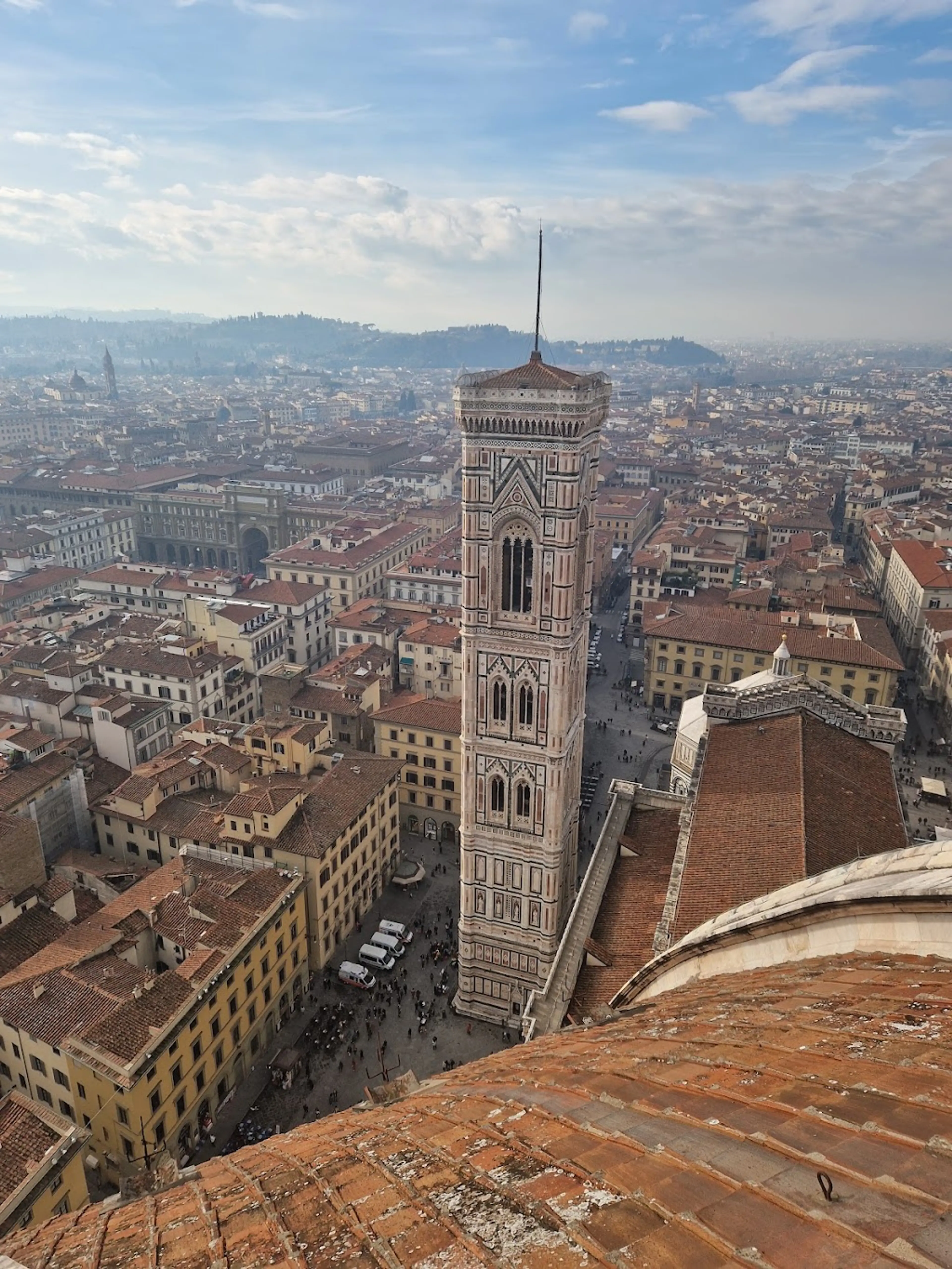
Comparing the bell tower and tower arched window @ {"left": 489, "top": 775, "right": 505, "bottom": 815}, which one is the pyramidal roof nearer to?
the bell tower

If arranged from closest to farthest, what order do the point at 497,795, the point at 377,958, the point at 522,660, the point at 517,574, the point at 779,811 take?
1. the point at 779,811
2. the point at 517,574
3. the point at 522,660
4. the point at 497,795
5. the point at 377,958

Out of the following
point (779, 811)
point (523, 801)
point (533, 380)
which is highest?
point (533, 380)

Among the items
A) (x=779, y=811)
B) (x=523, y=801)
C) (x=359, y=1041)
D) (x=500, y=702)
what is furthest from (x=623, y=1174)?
(x=359, y=1041)

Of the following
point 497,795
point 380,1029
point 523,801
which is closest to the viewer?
point 523,801

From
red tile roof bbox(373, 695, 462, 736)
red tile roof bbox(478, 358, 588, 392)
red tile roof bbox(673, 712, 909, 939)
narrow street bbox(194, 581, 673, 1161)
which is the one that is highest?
red tile roof bbox(478, 358, 588, 392)

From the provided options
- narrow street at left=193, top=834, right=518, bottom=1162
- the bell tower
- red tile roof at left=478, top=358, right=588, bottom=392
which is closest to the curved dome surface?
the bell tower

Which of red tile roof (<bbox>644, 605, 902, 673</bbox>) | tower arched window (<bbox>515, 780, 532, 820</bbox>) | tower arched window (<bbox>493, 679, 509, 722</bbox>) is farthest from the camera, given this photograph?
red tile roof (<bbox>644, 605, 902, 673</bbox>)

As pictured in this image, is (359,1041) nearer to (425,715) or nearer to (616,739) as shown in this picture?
(425,715)

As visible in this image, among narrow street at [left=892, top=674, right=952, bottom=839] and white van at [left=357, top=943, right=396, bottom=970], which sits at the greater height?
narrow street at [left=892, top=674, right=952, bottom=839]
